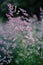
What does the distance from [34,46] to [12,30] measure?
0.40 metres

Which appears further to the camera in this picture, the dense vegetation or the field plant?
the dense vegetation

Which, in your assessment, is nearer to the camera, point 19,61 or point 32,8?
point 19,61

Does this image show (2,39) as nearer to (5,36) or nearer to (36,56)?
(5,36)

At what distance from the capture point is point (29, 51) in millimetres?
4668

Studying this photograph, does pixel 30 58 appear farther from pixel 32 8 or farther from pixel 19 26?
pixel 32 8

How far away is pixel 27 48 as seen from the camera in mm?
4699

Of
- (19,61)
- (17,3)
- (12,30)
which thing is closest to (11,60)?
(19,61)

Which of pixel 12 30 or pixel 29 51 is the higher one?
pixel 12 30

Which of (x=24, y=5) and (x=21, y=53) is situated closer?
(x=21, y=53)

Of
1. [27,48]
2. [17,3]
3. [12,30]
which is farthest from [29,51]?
[17,3]

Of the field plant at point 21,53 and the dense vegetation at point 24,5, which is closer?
the field plant at point 21,53

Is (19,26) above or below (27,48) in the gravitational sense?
above

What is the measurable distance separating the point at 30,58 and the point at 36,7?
8.76 feet

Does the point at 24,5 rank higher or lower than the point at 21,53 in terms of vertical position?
higher
